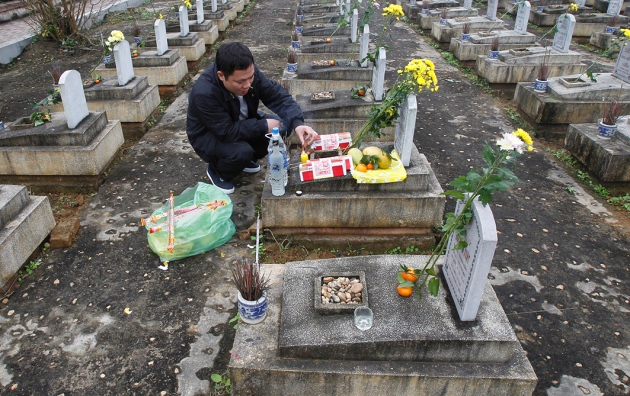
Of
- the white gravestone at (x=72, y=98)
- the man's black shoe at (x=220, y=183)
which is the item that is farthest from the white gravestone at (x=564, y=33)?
the white gravestone at (x=72, y=98)

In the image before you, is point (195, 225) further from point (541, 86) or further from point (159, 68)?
point (541, 86)

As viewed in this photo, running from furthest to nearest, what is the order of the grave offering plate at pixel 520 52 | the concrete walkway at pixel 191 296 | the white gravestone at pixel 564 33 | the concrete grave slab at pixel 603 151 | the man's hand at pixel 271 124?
1. the grave offering plate at pixel 520 52
2. the white gravestone at pixel 564 33
3. the concrete grave slab at pixel 603 151
4. the man's hand at pixel 271 124
5. the concrete walkway at pixel 191 296

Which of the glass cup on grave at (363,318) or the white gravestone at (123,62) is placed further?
the white gravestone at (123,62)

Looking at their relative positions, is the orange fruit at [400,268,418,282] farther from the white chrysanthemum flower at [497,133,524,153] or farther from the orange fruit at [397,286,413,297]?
the white chrysanthemum flower at [497,133,524,153]

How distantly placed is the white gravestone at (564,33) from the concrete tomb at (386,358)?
7570 mm

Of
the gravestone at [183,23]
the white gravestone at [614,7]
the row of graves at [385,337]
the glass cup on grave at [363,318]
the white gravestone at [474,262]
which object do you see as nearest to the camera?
the white gravestone at [474,262]

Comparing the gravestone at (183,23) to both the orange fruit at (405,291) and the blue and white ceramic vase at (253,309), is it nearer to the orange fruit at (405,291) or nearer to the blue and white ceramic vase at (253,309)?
the blue and white ceramic vase at (253,309)

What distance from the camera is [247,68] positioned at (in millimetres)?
3916

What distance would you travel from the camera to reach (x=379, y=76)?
577 centimetres

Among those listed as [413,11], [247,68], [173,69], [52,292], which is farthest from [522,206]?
[413,11]

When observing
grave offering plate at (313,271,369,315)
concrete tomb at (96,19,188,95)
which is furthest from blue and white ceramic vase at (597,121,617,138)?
concrete tomb at (96,19,188,95)

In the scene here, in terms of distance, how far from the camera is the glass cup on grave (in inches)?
106

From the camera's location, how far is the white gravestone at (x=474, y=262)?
2467mm

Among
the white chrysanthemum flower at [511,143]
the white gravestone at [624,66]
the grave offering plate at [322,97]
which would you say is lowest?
the grave offering plate at [322,97]
